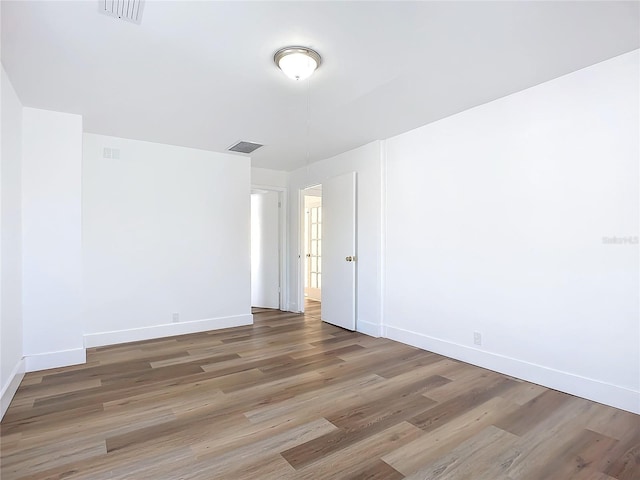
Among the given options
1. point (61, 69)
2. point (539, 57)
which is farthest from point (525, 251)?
point (61, 69)

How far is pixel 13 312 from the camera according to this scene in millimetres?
2734

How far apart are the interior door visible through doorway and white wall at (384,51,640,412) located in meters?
3.81

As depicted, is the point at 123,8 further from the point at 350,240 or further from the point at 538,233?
the point at 350,240

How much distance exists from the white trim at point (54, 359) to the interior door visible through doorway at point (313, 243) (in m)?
4.66

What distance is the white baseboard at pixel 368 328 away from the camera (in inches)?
166

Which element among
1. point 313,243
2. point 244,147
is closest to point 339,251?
point 244,147

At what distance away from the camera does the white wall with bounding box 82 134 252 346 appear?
12.8ft

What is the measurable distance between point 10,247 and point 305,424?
263cm

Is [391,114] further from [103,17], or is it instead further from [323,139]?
[103,17]

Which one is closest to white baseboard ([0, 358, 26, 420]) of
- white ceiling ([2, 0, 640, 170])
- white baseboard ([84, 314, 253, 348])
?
white baseboard ([84, 314, 253, 348])

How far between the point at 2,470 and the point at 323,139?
12.4ft

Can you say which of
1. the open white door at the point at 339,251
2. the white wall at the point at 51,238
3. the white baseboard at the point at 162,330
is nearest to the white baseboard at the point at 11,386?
the white wall at the point at 51,238

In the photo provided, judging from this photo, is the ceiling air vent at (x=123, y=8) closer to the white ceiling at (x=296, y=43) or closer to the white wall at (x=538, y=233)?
the white ceiling at (x=296, y=43)

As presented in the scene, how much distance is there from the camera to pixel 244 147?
4.44 meters
